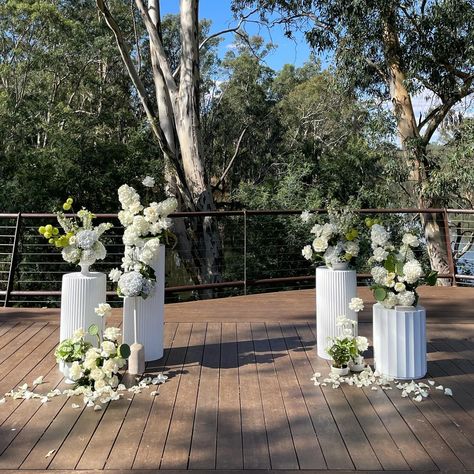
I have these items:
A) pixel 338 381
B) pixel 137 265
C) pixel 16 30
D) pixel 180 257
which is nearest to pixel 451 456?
pixel 338 381

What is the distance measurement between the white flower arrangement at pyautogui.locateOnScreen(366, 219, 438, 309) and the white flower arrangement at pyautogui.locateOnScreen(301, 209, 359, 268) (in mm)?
226

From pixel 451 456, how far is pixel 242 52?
19758 millimetres

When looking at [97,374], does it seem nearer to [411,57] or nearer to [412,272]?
[412,272]

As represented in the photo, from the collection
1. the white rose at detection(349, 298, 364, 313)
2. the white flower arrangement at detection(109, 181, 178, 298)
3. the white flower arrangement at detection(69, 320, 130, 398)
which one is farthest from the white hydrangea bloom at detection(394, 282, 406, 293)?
the white flower arrangement at detection(69, 320, 130, 398)

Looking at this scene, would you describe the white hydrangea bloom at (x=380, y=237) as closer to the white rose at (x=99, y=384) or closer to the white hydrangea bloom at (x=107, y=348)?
the white hydrangea bloom at (x=107, y=348)

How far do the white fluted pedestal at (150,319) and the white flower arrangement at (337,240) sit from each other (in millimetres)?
1013

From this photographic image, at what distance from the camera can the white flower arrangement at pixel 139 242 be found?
3.06 metres

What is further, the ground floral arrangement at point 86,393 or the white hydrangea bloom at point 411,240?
the white hydrangea bloom at point 411,240

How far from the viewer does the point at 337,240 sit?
3.42m

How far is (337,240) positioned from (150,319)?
4.45 feet

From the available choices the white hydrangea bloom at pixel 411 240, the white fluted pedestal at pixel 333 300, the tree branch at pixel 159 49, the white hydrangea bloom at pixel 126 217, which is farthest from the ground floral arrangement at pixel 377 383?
the tree branch at pixel 159 49

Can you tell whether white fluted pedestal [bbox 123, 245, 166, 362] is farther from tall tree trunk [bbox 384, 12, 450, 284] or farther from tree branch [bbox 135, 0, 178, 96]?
tall tree trunk [bbox 384, 12, 450, 284]

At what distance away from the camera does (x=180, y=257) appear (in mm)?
10719

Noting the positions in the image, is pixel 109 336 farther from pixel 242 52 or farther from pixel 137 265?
pixel 242 52
